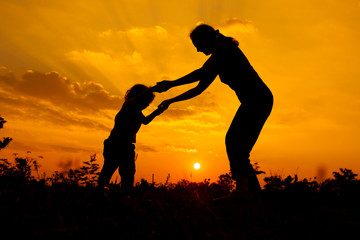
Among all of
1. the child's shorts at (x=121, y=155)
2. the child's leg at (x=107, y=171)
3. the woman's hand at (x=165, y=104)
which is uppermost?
the woman's hand at (x=165, y=104)

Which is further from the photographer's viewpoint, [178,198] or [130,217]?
[178,198]

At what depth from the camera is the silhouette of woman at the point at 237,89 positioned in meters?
4.89

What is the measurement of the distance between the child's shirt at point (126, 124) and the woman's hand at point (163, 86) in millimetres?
1719

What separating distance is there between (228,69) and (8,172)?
5.79 m

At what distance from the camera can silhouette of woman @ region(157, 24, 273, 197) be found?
16.0 feet

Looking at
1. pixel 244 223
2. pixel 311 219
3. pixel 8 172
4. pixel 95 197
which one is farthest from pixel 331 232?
pixel 8 172

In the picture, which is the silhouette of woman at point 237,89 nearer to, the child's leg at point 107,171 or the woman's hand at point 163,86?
the woman's hand at point 163,86

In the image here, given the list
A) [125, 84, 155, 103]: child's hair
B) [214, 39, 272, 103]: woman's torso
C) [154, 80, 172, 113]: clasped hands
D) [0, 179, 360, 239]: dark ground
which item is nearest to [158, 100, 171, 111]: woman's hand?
[154, 80, 172, 113]: clasped hands

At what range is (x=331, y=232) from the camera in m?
3.12

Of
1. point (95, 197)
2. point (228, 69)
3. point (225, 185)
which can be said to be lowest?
point (95, 197)

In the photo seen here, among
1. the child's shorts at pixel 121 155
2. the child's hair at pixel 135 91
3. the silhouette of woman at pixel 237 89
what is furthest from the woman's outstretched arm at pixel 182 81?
the child's hair at pixel 135 91

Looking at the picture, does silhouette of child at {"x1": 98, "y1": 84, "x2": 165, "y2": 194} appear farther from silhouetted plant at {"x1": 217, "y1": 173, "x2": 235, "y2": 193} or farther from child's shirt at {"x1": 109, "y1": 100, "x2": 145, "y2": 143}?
silhouetted plant at {"x1": 217, "y1": 173, "x2": 235, "y2": 193}

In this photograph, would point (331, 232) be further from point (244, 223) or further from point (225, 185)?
point (225, 185)

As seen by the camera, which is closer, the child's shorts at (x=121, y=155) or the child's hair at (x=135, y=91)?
the child's shorts at (x=121, y=155)
